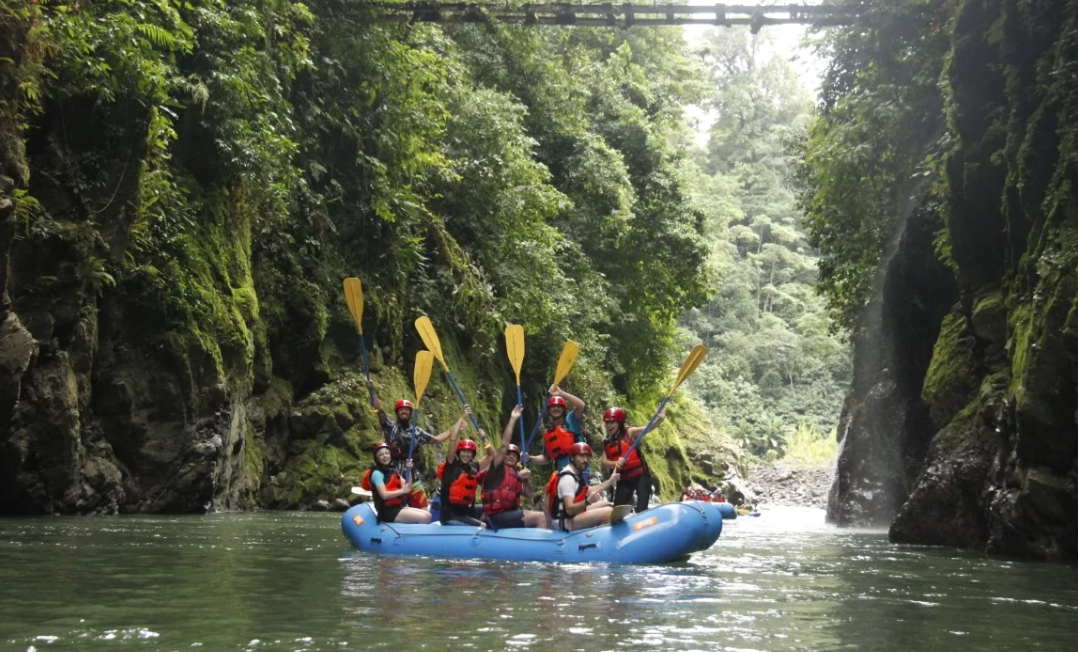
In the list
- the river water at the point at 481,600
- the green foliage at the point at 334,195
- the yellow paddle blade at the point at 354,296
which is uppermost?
the green foliage at the point at 334,195

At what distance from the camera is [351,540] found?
33.5 ft

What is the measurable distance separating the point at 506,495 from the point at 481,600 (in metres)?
3.51

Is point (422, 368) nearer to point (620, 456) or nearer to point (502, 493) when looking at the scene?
point (502, 493)

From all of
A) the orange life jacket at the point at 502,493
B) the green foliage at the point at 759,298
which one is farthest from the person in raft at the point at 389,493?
the green foliage at the point at 759,298

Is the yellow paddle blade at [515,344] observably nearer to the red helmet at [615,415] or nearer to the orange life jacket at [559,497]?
the red helmet at [615,415]

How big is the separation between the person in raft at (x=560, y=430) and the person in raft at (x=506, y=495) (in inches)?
9.5

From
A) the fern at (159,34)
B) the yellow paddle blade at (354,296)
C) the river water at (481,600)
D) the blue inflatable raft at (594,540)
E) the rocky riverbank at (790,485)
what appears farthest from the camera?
the rocky riverbank at (790,485)

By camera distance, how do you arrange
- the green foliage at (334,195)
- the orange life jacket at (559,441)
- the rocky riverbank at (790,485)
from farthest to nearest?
the rocky riverbank at (790,485) < the green foliage at (334,195) < the orange life jacket at (559,441)

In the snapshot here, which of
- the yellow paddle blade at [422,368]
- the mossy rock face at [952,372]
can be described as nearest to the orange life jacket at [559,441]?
the yellow paddle blade at [422,368]

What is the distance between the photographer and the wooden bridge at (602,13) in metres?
15.2

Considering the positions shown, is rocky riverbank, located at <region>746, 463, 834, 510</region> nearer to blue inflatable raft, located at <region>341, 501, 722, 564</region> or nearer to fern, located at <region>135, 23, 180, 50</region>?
blue inflatable raft, located at <region>341, 501, 722, 564</region>

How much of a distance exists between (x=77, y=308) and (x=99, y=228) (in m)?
1.02

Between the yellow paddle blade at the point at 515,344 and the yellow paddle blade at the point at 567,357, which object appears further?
the yellow paddle blade at the point at 515,344

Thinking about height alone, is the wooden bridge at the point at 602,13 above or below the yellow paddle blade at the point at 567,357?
above
